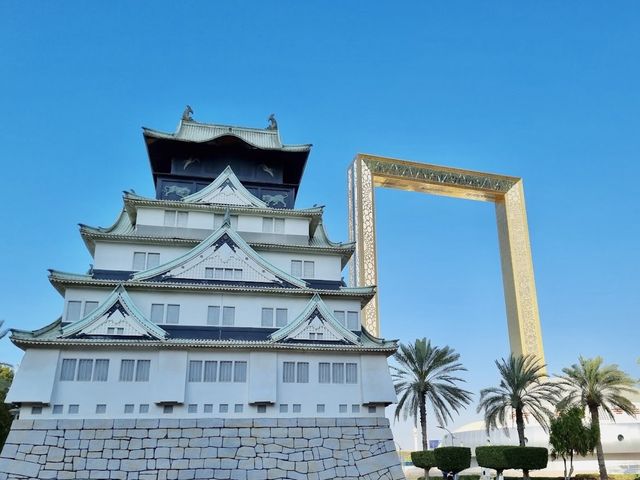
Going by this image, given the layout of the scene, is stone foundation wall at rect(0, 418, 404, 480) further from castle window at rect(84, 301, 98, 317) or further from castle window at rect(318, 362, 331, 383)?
castle window at rect(84, 301, 98, 317)

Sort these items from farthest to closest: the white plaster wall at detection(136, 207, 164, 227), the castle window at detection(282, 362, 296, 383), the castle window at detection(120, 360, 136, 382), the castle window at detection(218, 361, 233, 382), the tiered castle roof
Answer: the white plaster wall at detection(136, 207, 164, 227)
the castle window at detection(282, 362, 296, 383)
the castle window at detection(218, 361, 233, 382)
the tiered castle roof
the castle window at detection(120, 360, 136, 382)

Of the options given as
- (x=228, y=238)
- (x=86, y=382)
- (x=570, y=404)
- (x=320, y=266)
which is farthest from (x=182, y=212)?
(x=570, y=404)

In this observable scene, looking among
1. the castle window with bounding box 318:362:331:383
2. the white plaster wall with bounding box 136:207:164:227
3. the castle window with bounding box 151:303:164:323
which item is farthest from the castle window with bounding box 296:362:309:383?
the white plaster wall with bounding box 136:207:164:227

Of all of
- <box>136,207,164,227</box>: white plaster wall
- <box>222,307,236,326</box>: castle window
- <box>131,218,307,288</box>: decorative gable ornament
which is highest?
<box>136,207,164,227</box>: white plaster wall

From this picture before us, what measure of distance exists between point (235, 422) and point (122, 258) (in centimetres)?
964

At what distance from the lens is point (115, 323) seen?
22.0 m

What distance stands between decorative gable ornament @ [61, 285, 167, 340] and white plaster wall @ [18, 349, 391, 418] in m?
0.76

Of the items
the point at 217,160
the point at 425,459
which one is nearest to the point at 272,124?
the point at 217,160

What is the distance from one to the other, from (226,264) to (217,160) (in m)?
7.79

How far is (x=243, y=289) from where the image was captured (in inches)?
955


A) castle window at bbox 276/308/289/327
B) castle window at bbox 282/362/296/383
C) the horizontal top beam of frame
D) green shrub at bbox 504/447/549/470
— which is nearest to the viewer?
castle window at bbox 282/362/296/383

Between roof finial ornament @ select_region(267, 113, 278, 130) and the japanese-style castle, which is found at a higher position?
roof finial ornament @ select_region(267, 113, 278, 130)

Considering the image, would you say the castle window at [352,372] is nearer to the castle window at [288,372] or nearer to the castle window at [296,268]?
the castle window at [288,372]

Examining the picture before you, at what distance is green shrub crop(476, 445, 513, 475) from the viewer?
93.3 ft
